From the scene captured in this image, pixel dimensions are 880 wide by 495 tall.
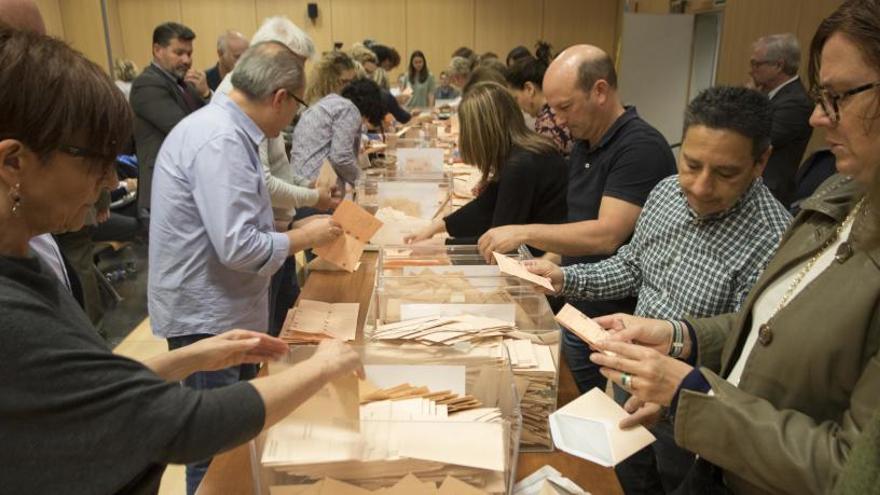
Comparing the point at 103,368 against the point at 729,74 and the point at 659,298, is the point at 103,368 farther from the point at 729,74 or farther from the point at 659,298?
the point at 729,74

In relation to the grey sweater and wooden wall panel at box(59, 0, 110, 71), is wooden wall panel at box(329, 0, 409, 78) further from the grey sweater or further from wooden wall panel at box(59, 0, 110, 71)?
the grey sweater

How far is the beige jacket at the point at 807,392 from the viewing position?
831mm

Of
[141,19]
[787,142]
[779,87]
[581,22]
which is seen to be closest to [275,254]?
[787,142]

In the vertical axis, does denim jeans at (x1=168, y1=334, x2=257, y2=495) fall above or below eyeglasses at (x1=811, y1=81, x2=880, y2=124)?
below

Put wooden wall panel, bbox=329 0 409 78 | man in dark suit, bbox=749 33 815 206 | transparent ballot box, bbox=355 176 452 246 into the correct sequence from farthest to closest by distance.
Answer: wooden wall panel, bbox=329 0 409 78 → man in dark suit, bbox=749 33 815 206 → transparent ballot box, bbox=355 176 452 246

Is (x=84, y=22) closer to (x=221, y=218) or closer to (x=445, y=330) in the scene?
(x=221, y=218)

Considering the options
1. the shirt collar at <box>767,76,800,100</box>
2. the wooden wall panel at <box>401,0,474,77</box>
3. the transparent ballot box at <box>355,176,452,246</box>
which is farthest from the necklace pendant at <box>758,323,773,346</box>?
the wooden wall panel at <box>401,0,474,77</box>

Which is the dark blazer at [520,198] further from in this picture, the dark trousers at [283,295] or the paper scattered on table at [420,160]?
the paper scattered on table at [420,160]

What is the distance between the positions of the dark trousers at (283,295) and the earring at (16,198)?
6.85ft

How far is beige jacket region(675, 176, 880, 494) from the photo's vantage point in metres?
0.83

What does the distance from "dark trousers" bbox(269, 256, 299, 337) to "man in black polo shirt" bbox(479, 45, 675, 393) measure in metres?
1.31

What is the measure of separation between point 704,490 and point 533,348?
0.43 metres

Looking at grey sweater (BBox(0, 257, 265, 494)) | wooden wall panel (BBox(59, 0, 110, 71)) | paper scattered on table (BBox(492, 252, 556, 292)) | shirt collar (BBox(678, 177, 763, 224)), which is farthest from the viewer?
wooden wall panel (BBox(59, 0, 110, 71))

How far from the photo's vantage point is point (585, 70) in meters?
2.19
